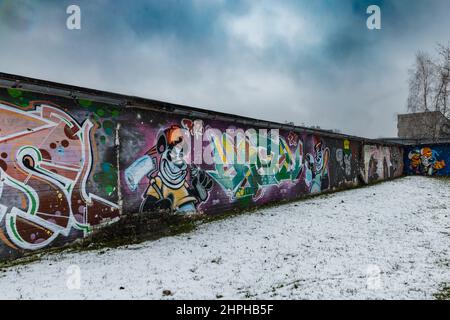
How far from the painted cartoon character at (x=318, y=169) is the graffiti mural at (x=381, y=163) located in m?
6.19

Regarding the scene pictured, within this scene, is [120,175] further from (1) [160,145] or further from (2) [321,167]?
(2) [321,167]

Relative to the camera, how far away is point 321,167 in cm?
1564

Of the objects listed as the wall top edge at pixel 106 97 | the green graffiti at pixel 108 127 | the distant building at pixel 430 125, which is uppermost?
the distant building at pixel 430 125

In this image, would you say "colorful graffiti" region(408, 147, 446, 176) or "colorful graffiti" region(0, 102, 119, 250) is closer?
"colorful graffiti" region(0, 102, 119, 250)

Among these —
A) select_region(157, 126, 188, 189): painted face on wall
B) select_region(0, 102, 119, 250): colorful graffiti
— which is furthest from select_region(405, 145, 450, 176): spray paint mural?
select_region(0, 102, 119, 250): colorful graffiti

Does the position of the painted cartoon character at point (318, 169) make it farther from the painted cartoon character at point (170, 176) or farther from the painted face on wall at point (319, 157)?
the painted cartoon character at point (170, 176)

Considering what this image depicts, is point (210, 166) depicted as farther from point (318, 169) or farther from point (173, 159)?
point (318, 169)

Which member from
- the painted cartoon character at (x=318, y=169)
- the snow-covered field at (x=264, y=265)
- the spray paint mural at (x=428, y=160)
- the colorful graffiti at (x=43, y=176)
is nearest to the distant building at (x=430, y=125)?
the spray paint mural at (x=428, y=160)

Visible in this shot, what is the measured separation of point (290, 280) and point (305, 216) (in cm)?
500

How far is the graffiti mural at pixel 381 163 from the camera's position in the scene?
21280mm

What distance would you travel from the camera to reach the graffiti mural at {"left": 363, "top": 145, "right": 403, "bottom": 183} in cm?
2128

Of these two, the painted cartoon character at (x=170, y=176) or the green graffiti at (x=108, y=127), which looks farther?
the painted cartoon character at (x=170, y=176)

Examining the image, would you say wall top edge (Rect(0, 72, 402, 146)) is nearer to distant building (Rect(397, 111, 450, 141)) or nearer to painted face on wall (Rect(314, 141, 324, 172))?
painted face on wall (Rect(314, 141, 324, 172))
